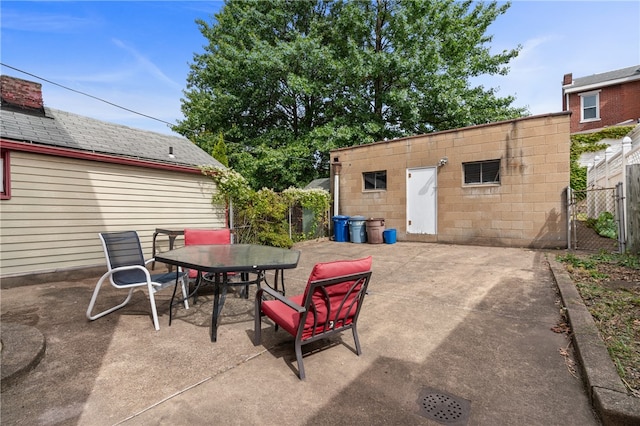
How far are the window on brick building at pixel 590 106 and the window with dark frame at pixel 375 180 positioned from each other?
14754mm

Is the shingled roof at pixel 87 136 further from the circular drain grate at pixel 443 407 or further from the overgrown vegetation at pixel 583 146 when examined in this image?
the overgrown vegetation at pixel 583 146

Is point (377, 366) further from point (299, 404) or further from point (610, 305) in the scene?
point (610, 305)

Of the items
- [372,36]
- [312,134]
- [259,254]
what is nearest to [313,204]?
[312,134]

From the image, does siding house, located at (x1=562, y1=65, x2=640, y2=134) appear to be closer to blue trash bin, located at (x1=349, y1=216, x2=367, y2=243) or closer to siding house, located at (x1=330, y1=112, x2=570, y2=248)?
siding house, located at (x1=330, y1=112, x2=570, y2=248)

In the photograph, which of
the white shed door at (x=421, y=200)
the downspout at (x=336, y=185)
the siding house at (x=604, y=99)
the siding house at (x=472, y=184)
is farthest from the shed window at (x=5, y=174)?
the siding house at (x=604, y=99)

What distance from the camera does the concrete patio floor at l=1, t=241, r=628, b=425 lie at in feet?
6.17

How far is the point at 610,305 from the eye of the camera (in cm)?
337

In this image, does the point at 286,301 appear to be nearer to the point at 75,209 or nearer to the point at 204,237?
the point at 204,237

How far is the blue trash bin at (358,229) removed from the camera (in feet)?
33.9

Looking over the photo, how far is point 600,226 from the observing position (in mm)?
8742

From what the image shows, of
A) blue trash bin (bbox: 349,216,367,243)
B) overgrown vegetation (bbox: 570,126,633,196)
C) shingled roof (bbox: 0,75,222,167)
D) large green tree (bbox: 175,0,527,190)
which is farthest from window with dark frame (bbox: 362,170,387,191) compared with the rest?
overgrown vegetation (bbox: 570,126,633,196)

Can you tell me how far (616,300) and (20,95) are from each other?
11925 millimetres

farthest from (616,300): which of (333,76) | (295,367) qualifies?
(333,76)

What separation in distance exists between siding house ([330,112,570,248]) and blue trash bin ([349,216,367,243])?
0.90 m
